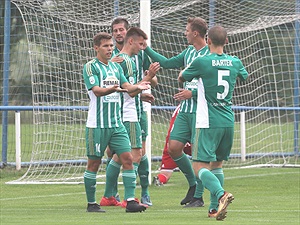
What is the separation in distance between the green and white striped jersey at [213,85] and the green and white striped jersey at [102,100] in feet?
3.25

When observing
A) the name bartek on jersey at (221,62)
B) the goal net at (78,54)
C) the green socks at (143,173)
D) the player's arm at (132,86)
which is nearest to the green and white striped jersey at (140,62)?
the green socks at (143,173)

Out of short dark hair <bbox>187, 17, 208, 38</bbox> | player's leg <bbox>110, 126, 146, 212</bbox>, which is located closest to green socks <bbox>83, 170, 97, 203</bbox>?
player's leg <bbox>110, 126, 146, 212</bbox>

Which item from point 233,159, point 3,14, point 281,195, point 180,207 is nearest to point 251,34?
point 233,159

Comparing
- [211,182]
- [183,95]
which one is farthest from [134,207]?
[183,95]

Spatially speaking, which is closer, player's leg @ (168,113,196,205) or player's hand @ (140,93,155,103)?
player's hand @ (140,93,155,103)

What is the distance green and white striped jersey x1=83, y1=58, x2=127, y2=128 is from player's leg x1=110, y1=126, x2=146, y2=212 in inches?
5.3

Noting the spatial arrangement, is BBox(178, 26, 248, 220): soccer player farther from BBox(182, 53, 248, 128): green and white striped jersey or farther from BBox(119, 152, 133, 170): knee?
BBox(119, 152, 133, 170): knee

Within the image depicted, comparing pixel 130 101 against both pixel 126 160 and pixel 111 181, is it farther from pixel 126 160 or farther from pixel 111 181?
pixel 126 160

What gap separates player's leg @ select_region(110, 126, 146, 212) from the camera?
973 cm

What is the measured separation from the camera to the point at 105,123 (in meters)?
9.73

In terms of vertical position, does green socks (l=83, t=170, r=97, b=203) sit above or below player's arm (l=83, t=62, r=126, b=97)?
below

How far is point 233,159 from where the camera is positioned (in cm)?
1911

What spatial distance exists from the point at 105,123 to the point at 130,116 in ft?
3.02

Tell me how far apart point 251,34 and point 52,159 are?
6352 mm
